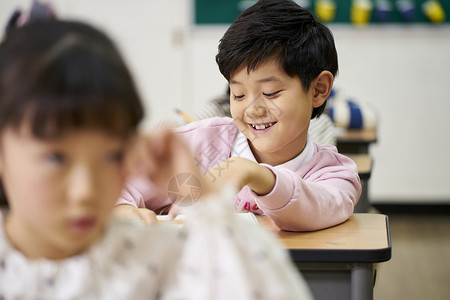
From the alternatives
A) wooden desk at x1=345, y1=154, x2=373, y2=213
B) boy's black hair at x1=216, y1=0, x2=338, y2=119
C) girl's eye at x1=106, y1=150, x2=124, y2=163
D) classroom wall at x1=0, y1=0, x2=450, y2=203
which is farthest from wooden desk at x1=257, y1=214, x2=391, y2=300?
classroom wall at x1=0, y1=0, x2=450, y2=203

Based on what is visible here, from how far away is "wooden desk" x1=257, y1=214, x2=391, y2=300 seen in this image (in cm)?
115

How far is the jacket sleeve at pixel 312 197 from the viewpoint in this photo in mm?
1209

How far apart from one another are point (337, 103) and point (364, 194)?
1.12 meters

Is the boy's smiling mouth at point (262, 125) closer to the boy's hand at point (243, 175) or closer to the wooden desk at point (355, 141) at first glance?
the boy's hand at point (243, 175)

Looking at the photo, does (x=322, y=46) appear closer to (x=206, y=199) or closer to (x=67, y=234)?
(x=206, y=199)

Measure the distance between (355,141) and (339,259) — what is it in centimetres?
180

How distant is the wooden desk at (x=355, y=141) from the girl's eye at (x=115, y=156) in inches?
91.3

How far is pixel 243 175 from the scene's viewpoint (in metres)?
1.10

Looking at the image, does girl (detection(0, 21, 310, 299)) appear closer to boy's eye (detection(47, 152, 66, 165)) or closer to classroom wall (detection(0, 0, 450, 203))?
boy's eye (detection(47, 152, 66, 165))

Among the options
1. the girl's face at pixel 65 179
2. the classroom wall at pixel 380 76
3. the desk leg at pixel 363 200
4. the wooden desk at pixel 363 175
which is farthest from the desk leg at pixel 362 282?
the classroom wall at pixel 380 76

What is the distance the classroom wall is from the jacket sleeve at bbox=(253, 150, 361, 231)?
10.5ft

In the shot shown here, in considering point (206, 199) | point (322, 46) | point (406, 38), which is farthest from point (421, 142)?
point (206, 199)

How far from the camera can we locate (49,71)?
1.99 feet

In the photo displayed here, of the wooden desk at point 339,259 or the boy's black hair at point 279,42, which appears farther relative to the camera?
the boy's black hair at point 279,42
